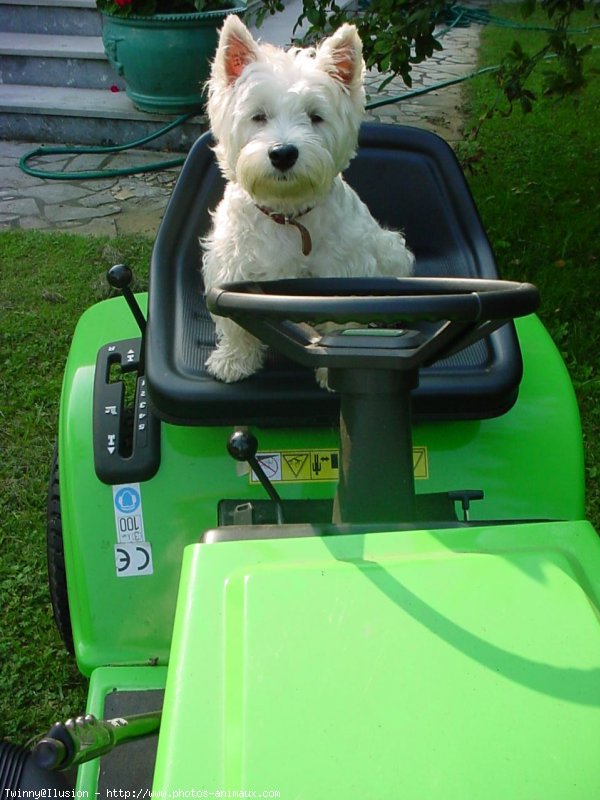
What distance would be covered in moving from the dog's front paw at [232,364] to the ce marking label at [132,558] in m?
0.33

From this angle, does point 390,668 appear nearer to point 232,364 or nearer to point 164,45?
point 232,364

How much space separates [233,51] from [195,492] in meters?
0.82

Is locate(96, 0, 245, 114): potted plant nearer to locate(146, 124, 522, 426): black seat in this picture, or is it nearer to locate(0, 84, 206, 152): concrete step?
locate(0, 84, 206, 152): concrete step

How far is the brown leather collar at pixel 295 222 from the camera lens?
5.37 feet

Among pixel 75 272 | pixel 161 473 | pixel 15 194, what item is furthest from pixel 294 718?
pixel 15 194

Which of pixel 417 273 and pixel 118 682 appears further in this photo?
pixel 417 273

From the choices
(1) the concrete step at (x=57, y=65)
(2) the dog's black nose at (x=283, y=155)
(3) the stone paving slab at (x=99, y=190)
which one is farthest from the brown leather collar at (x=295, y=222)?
(1) the concrete step at (x=57, y=65)

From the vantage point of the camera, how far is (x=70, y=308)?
10.6ft

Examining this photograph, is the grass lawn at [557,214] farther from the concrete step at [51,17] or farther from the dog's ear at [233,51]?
the concrete step at [51,17]

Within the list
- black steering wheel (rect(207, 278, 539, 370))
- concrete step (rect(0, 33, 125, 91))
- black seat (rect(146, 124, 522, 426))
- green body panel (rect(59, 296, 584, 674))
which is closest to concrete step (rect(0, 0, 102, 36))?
concrete step (rect(0, 33, 125, 91))

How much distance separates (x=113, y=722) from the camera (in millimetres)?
1192

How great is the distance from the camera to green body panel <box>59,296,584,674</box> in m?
1.51

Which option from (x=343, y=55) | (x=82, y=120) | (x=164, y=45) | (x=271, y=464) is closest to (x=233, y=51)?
(x=343, y=55)

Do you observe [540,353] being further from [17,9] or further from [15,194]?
[17,9]
